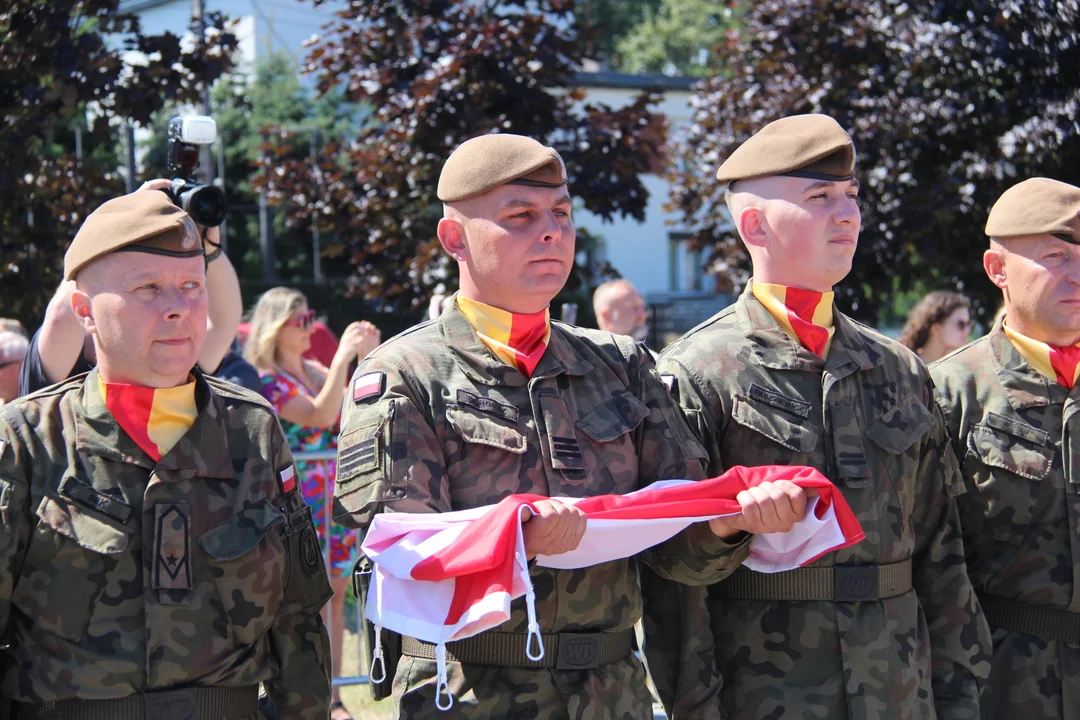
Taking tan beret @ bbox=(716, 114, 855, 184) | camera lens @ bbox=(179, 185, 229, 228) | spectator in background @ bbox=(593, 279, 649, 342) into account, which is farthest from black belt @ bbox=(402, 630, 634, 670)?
spectator in background @ bbox=(593, 279, 649, 342)

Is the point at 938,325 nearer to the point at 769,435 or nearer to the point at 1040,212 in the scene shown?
the point at 1040,212

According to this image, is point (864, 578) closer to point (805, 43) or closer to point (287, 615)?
point (287, 615)

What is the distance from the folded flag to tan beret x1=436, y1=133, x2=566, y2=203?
818mm

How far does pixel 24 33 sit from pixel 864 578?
5.44 metres

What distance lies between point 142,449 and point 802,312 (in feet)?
6.22

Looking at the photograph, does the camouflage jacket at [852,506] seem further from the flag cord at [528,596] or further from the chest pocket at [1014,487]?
the flag cord at [528,596]

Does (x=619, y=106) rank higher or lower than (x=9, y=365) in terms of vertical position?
higher

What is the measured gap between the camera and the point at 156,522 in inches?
108

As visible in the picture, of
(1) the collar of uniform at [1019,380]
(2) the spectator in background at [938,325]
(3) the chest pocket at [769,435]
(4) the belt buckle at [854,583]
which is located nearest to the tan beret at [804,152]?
(3) the chest pocket at [769,435]

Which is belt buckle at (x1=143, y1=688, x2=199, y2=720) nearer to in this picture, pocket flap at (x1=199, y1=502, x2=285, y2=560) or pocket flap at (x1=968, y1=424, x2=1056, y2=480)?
pocket flap at (x1=199, y1=502, x2=285, y2=560)

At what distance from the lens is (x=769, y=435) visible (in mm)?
3312

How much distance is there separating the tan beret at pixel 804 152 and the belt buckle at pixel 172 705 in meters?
2.12

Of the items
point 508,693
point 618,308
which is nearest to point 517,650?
point 508,693

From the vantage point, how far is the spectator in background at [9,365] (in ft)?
17.1
